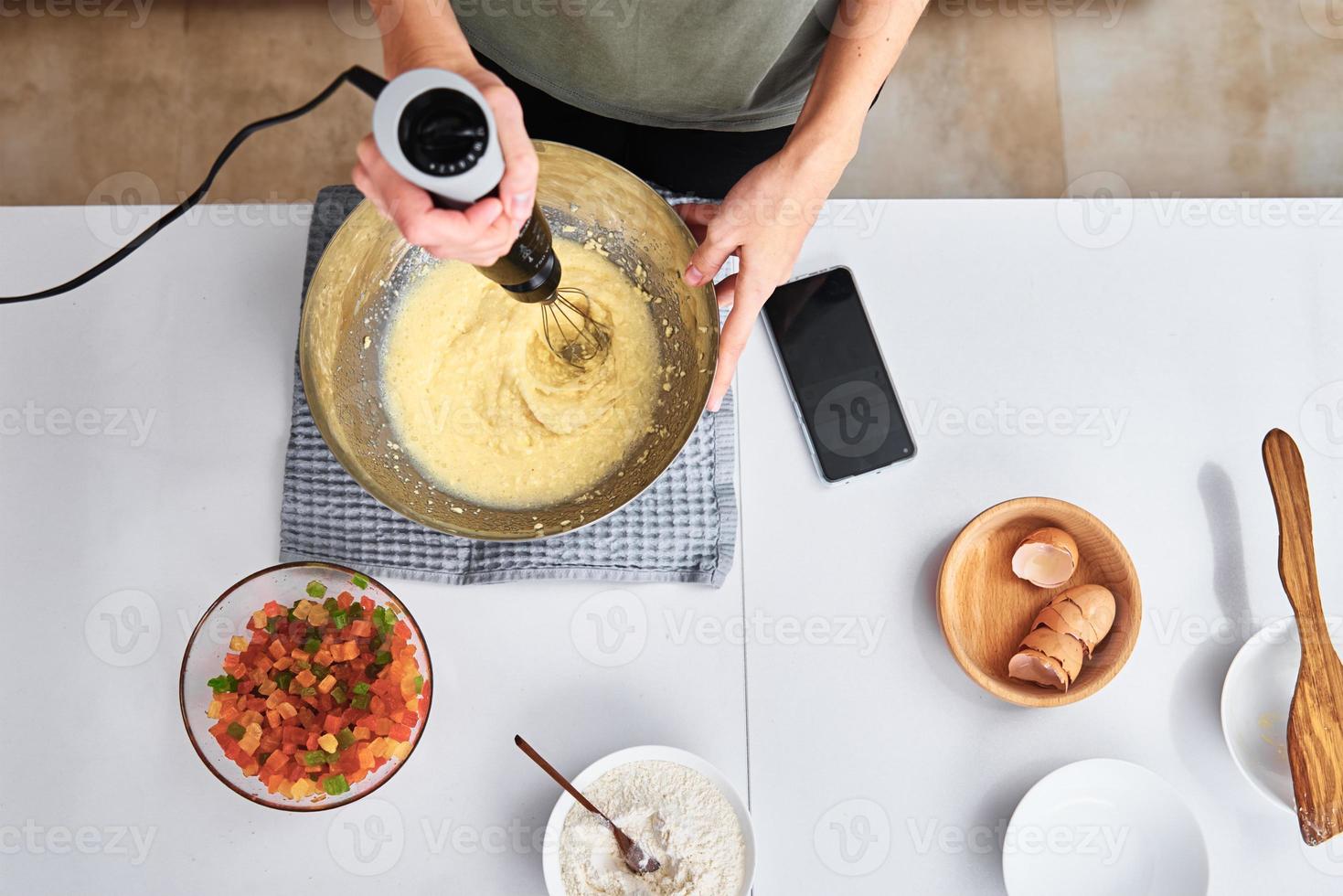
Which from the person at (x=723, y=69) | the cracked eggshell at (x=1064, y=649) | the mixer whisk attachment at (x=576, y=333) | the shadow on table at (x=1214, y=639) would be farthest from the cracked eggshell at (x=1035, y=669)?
the mixer whisk attachment at (x=576, y=333)

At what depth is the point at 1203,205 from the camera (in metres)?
1.06

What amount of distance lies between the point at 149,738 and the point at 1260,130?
207cm

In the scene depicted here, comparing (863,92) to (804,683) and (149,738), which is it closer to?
(804,683)

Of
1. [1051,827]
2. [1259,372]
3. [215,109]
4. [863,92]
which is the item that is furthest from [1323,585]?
[215,109]

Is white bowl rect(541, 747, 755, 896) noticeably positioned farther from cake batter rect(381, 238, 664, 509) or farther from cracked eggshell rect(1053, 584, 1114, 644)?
cracked eggshell rect(1053, 584, 1114, 644)

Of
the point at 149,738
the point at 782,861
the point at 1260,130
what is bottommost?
the point at 782,861

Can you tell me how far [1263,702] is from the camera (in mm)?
974

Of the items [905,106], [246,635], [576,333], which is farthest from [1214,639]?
[905,106]

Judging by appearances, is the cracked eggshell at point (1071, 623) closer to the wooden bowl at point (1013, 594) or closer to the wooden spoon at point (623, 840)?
the wooden bowl at point (1013, 594)

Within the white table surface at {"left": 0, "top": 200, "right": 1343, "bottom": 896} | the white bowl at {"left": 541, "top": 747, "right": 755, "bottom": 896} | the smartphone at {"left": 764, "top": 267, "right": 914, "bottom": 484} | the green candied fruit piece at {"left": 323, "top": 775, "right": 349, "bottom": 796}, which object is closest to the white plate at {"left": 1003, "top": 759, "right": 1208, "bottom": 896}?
the white table surface at {"left": 0, "top": 200, "right": 1343, "bottom": 896}

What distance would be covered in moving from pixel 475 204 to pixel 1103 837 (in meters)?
0.88

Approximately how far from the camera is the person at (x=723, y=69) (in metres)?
0.77

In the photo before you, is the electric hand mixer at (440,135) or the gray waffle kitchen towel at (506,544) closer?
→ the electric hand mixer at (440,135)

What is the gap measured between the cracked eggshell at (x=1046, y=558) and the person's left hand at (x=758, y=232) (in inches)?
14.6
